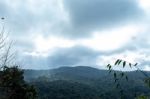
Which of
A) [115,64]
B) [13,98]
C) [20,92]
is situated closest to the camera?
[115,64]

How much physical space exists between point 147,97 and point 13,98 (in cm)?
4194

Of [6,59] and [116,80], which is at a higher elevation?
[6,59]

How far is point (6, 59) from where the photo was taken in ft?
67.9

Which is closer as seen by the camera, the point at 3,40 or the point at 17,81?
the point at 3,40

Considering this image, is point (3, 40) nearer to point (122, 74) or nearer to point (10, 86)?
point (122, 74)

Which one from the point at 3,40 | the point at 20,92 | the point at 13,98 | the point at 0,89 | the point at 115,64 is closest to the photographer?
the point at 115,64

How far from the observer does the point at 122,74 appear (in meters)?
7.15

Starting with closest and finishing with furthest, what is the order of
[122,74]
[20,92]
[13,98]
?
[122,74]
[13,98]
[20,92]

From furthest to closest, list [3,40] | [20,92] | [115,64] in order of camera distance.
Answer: [20,92] → [3,40] → [115,64]

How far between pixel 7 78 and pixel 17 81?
13.4 feet

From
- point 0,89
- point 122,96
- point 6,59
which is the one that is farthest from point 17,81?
point 122,96

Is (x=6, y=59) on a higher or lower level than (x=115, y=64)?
higher

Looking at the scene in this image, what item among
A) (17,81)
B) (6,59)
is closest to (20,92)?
(17,81)

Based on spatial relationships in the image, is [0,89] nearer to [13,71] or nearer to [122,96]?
[13,71]
